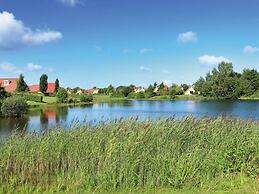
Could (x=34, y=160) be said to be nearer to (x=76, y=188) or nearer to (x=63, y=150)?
(x=63, y=150)

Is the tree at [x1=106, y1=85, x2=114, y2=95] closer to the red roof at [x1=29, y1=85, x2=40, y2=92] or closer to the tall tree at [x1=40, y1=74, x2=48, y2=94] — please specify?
the red roof at [x1=29, y1=85, x2=40, y2=92]

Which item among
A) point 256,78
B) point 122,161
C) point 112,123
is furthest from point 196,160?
point 256,78

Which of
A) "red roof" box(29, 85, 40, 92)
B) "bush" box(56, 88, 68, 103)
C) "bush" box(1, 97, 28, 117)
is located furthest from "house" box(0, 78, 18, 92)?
"bush" box(1, 97, 28, 117)

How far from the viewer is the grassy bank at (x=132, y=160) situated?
31.1 ft

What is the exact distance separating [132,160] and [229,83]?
115 meters

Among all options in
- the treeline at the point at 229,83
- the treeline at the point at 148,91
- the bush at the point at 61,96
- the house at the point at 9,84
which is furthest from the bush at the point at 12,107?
the treeline at the point at 148,91

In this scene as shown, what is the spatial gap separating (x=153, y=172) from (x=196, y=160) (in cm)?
124

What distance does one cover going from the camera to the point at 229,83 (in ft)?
396

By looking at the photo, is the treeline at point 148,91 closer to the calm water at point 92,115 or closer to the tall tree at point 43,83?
the tall tree at point 43,83

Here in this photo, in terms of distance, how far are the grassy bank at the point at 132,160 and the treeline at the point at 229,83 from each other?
11296 cm

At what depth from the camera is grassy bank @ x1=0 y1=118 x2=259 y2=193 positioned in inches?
373

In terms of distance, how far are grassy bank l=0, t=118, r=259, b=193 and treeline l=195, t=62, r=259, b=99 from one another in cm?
11296

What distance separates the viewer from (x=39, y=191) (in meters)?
9.20

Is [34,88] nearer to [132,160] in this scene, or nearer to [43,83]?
[43,83]
